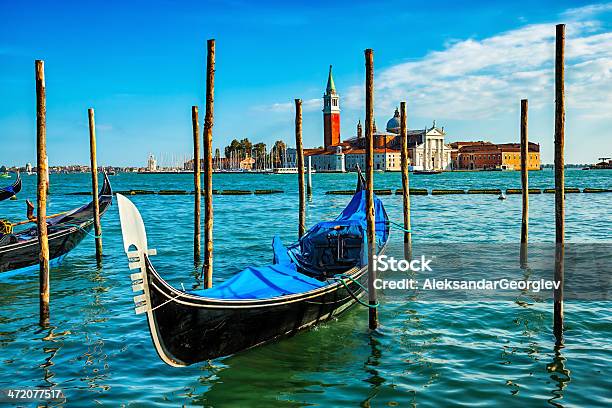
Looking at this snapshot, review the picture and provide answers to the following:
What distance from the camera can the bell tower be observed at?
341ft

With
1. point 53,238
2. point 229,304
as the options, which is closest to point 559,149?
point 229,304

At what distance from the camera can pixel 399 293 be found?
8.73 m

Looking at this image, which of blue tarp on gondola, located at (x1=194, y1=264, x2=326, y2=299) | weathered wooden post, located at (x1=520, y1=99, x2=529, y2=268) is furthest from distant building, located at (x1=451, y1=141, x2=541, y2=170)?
blue tarp on gondola, located at (x1=194, y1=264, x2=326, y2=299)

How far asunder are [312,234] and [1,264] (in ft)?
16.2

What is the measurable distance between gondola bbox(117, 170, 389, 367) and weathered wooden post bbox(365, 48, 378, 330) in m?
0.31

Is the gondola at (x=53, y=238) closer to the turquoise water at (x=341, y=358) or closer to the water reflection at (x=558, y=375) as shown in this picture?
the turquoise water at (x=341, y=358)

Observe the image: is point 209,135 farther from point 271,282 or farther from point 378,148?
point 378,148

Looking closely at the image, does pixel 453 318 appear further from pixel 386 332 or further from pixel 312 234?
pixel 312 234

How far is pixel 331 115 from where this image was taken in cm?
10444

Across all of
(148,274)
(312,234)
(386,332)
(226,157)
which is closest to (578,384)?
(386,332)

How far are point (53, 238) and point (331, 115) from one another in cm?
9575

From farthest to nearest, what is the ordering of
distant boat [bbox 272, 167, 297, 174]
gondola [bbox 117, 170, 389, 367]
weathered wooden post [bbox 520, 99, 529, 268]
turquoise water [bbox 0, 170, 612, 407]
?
distant boat [bbox 272, 167, 297, 174]
weathered wooden post [bbox 520, 99, 529, 268]
turquoise water [bbox 0, 170, 612, 407]
gondola [bbox 117, 170, 389, 367]

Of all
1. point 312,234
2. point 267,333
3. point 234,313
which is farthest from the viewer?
point 312,234

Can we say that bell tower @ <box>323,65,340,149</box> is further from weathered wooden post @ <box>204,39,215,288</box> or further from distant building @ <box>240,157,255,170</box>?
weathered wooden post @ <box>204,39,215,288</box>
